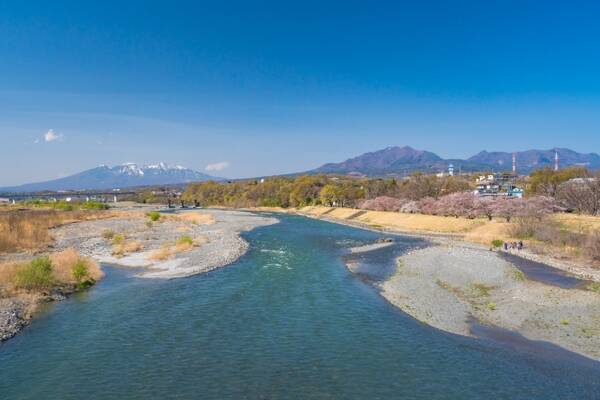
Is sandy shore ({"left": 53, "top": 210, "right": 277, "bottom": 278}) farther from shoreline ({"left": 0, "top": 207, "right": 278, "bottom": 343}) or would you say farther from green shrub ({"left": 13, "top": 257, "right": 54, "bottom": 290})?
green shrub ({"left": 13, "top": 257, "right": 54, "bottom": 290})

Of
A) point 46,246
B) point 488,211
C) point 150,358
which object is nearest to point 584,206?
point 488,211

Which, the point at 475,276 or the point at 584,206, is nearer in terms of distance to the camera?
the point at 475,276

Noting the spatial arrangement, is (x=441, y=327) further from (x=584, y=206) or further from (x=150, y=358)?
(x=584, y=206)

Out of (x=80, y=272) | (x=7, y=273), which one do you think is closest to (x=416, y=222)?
(x=80, y=272)

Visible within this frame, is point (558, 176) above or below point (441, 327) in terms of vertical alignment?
above

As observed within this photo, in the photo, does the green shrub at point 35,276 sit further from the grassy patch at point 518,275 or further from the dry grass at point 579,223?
the dry grass at point 579,223

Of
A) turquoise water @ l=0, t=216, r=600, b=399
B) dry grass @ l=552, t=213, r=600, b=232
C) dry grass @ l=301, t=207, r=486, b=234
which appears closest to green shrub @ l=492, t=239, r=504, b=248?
dry grass @ l=552, t=213, r=600, b=232
